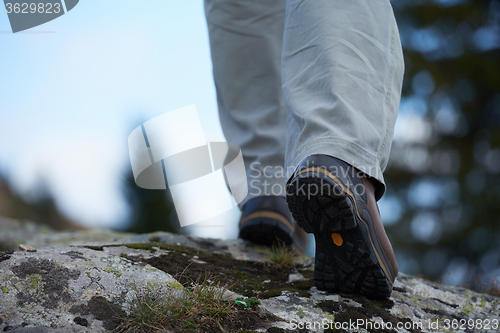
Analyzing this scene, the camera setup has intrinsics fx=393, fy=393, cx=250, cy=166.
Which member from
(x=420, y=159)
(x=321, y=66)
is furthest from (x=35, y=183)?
(x=321, y=66)

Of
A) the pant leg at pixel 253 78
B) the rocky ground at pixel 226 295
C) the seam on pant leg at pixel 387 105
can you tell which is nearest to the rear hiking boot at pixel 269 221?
the pant leg at pixel 253 78

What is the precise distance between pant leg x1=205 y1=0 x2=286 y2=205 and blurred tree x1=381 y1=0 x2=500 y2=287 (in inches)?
229

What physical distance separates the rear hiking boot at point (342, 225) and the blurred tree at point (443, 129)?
6.35m

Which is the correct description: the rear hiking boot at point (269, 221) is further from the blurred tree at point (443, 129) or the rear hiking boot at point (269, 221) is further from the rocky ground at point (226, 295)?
the blurred tree at point (443, 129)

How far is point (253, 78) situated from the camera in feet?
7.13

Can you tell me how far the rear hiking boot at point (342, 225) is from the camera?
121 centimetres

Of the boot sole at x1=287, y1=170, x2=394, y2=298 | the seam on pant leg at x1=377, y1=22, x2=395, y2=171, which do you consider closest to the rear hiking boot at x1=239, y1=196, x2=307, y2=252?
the boot sole at x1=287, y1=170, x2=394, y2=298

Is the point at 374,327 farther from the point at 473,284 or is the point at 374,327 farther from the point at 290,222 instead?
the point at 473,284

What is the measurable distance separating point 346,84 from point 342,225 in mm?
470

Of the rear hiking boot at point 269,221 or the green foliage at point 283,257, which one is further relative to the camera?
the rear hiking boot at point 269,221

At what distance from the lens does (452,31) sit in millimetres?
7852

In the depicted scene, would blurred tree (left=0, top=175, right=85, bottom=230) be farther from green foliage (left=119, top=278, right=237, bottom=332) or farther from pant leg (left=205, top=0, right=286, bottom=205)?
green foliage (left=119, top=278, right=237, bottom=332)

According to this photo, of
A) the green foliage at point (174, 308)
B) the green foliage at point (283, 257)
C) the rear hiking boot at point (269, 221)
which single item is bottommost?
the green foliage at point (283, 257)

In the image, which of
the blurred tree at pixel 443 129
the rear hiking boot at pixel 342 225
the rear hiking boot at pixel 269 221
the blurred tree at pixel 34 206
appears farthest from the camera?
the blurred tree at pixel 34 206
